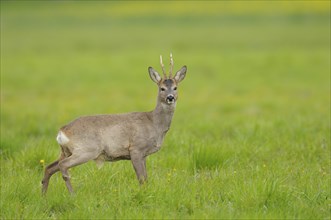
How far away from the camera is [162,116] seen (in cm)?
816

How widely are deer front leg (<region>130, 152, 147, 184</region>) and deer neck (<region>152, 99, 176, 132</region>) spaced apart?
20.3 inches

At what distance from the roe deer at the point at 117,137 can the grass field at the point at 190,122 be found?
0.97 feet

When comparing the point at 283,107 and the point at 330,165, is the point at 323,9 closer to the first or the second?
the point at 283,107

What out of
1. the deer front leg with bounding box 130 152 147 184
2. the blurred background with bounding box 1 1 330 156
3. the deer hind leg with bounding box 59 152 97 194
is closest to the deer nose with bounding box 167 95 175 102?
the deer front leg with bounding box 130 152 147 184

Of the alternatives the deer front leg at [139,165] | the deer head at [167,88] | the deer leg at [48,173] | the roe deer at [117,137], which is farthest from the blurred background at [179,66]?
the deer front leg at [139,165]

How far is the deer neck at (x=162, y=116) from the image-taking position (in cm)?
809

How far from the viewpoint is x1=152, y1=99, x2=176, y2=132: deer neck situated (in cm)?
809

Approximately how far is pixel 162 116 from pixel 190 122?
4.74 meters

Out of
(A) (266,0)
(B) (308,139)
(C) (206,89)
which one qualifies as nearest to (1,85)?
(C) (206,89)

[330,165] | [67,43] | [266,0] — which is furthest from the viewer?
[266,0]

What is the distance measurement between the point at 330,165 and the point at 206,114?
21.1ft

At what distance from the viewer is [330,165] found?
8.79 m

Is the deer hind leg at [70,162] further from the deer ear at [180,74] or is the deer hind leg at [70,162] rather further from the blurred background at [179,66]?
the blurred background at [179,66]

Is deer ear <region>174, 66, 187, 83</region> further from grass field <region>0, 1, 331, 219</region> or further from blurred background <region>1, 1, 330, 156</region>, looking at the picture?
blurred background <region>1, 1, 330, 156</region>
